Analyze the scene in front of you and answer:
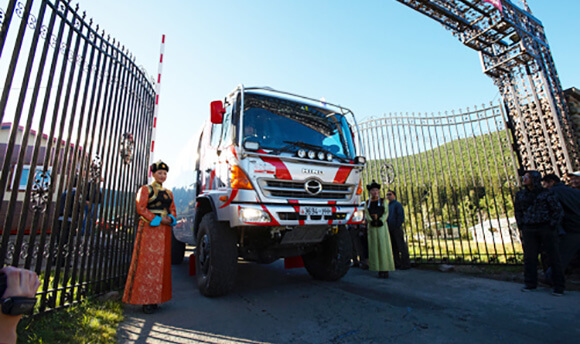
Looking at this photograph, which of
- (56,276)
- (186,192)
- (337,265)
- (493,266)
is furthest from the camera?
(186,192)

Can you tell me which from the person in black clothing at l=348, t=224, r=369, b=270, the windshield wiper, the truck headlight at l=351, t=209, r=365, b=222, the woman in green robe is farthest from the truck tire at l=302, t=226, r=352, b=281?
the person in black clothing at l=348, t=224, r=369, b=270

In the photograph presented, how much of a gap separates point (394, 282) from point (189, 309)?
326 cm

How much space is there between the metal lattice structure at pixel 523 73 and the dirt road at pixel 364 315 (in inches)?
124

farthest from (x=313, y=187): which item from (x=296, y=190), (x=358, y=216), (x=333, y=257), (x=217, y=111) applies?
(x=217, y=111)

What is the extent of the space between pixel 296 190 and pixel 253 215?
67cm

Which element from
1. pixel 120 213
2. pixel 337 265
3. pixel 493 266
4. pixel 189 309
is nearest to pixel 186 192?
pixel 120 213

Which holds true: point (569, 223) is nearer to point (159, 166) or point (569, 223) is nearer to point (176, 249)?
point (159, 166)

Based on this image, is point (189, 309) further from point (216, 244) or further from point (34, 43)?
point (34, 43)

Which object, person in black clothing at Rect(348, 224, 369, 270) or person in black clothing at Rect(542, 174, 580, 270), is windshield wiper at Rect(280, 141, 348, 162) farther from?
person in black clothing at Rect(542, 174, 580, 270)

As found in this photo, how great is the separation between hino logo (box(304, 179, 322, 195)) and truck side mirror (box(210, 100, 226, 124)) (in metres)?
1.57

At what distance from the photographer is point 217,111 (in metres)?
4.18

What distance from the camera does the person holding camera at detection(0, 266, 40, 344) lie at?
3.01ft

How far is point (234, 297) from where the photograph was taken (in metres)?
3.92

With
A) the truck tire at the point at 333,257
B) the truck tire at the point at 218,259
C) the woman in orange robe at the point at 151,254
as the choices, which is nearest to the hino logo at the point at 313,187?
the truck tire at the point at 333,257
